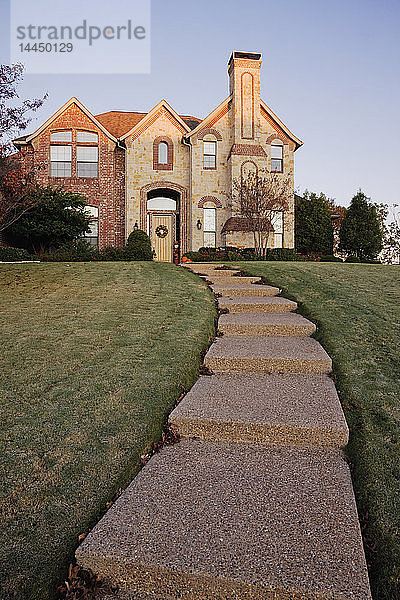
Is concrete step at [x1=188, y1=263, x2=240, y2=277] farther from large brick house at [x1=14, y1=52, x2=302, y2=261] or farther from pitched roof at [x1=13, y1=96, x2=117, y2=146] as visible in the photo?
pitched roof at [x1=13, y1=96, x2=117, y2=146]

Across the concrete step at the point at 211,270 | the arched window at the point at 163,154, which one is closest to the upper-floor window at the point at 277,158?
the arched window at the point at 163,154

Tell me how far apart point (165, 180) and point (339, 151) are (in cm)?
875

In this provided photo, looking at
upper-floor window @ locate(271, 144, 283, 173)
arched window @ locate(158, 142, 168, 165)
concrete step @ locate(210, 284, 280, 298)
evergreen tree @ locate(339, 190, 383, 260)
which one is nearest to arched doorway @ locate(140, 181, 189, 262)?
arched window @ locate(158, 142, 168, 165)

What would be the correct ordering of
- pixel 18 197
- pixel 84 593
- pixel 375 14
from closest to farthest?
pixel 84 593 < pixel 18 197 < pixel 375 14

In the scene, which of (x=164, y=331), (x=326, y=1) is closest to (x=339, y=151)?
(x=326, y=1)

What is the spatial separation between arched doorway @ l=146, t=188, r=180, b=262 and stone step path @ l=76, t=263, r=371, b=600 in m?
17.5

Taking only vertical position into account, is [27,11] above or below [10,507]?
above

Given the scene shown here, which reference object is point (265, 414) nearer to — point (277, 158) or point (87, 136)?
point (277, 158)

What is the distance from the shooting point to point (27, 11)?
32.1ft

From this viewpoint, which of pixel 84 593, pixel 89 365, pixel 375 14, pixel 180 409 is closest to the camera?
pixel 84 593

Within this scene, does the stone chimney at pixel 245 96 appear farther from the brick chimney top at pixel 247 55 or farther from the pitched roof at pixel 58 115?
the pitched roof at pixel 58 115

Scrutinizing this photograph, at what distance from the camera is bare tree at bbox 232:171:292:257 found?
60.7 feet

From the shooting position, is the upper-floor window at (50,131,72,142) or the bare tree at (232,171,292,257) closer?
the bare tree at (232,171,292,257)

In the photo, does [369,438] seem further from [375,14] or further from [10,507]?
[375,14]
